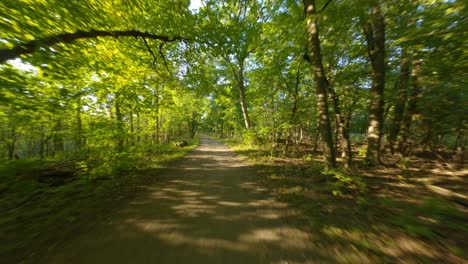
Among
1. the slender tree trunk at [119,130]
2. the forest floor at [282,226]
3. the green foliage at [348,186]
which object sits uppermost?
the slender tree trunk at [119,130]

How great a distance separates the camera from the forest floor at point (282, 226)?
2557 millimetres

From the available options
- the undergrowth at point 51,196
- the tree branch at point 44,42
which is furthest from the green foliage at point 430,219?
the tree branch at point 44,42

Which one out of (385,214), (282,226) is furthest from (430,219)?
(282,226)

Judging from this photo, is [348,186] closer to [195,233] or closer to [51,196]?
[195,233]

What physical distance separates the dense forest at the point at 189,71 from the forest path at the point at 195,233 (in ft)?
3.94

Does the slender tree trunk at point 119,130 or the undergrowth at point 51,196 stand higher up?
the slender tree trunk at point 119,130

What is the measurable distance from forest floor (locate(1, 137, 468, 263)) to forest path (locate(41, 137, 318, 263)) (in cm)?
2

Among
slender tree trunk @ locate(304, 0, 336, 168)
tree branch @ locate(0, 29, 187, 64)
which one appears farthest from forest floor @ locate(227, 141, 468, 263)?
tree branch @ locate(0, 29, 187, 64)

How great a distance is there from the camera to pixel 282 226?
11.2 ft

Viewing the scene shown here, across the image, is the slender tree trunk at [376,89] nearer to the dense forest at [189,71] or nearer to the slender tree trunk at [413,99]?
the dense forest at [189,71]

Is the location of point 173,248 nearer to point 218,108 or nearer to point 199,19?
point 199,19

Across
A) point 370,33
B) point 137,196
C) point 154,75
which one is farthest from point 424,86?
point 154,75

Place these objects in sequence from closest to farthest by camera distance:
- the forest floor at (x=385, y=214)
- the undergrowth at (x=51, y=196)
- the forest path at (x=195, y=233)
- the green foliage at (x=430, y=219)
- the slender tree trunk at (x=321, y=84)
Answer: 1. the forest path at (x=195, y=233)
2. the forest floor at (x=385, y=214)
3. the undergrowth at (x=51, y=196)
4. the green foliage at (x=430, y=219)
5. the slender tree trunk at (x=321, y=84)

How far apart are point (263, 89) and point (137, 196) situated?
35.4ft
